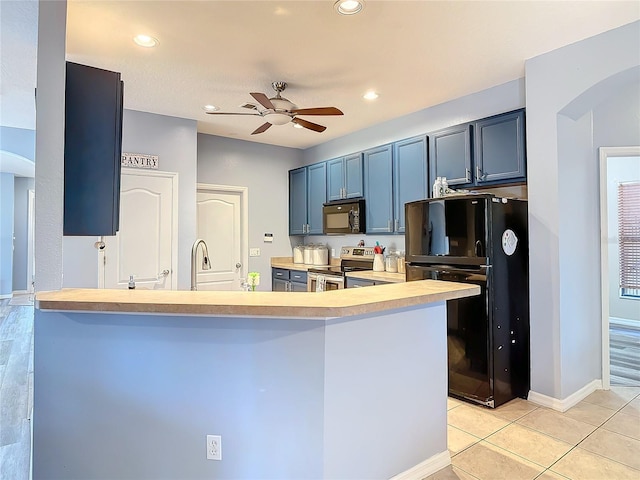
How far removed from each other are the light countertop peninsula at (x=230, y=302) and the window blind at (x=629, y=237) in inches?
203

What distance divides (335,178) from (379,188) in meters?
0.81

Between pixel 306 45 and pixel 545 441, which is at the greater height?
pixel 306 45

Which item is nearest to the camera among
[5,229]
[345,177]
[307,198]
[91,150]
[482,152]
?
[91,150]

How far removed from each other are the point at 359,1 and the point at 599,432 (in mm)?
3081

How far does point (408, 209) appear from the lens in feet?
11.1

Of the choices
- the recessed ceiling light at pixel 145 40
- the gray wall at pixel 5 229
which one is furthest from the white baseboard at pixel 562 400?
the gray wall at pixel 5 229

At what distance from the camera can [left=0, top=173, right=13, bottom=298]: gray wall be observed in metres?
7.60

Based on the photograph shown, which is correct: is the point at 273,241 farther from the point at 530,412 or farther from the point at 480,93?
the point at 530,412

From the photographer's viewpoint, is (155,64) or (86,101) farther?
(155,64)

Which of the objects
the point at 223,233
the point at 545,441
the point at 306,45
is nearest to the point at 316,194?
the point at 223,233

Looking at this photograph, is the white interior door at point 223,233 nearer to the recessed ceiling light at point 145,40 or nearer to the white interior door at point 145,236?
the white interior door at point 145,236

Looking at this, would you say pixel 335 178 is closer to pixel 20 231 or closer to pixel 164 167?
pixel 164 167

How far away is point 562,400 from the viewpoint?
2.74 meters

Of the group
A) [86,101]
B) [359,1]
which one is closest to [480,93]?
[359,1]
